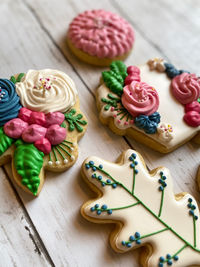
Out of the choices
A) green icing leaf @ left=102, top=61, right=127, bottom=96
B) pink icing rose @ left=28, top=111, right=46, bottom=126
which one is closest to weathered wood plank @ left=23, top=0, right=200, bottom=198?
green icing leaf @ left=102, top=61, right=127, bottom=96

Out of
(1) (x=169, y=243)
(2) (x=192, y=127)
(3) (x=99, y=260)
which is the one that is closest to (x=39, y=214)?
(3) (x=99, y=260)

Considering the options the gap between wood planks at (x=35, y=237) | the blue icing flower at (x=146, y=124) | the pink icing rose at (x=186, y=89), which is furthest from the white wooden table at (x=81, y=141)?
the pink icing rose at (x=186, y=89)

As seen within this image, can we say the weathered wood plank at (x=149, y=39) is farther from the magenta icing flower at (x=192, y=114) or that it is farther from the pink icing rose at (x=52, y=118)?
the pink icing rose at (x=52, y=118)

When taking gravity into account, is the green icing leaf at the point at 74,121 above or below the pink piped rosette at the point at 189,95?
below

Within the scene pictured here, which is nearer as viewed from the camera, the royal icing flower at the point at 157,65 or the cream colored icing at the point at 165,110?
the cream colored icing at the point at 165,110

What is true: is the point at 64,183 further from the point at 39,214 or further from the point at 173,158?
the point at 173,158

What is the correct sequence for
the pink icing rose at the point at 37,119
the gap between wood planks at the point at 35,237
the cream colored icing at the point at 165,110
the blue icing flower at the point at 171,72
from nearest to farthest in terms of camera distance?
the gap between wood planks at the point at 35,237
the pink icing rose at the point at 37,119
the cream colored icing at the point at 165,110
the blue icing flower at the point at 171,72
